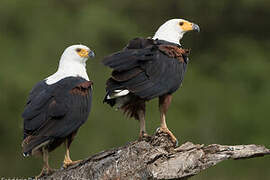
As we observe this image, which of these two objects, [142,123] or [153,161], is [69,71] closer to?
[142,123]

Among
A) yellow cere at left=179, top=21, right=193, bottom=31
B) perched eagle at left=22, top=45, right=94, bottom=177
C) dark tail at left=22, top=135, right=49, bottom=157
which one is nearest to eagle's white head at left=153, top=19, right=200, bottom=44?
yellow cere at left=179, top=21, right=193, bottom=31

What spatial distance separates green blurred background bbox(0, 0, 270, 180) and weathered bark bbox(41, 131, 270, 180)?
828 centimetres

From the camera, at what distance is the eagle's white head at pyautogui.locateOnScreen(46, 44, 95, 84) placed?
8.48 m

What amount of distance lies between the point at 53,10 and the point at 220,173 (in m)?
8.43

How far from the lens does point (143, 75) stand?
800 centimetres

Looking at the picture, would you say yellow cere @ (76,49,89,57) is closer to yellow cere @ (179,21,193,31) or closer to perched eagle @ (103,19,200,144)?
perched eagle @ (103,19,200,144)

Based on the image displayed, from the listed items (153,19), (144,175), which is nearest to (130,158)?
(144,175)

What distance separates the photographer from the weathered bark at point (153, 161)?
7.56 m

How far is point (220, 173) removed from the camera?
17.5m

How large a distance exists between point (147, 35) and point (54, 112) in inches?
538

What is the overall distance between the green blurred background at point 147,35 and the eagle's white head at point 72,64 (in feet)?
24.2

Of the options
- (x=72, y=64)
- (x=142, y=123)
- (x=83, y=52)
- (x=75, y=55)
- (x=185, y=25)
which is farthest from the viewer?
(x=185, y=25)

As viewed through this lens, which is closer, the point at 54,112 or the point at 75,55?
the point at 54,112

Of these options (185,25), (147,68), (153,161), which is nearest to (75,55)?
(147,68)
